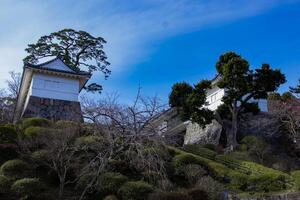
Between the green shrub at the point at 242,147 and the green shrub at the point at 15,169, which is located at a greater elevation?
the green shrub at the point at 242,147

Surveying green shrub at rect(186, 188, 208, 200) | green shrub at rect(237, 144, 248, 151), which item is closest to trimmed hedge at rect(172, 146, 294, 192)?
green shrub at rect(186, 188, 208, 200)

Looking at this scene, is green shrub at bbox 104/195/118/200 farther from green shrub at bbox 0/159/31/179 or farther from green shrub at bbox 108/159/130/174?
green shrub at bbox 0/159/31/179

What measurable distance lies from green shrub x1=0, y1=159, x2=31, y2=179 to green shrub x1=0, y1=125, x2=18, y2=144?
268 cm

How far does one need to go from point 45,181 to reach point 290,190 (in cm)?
983

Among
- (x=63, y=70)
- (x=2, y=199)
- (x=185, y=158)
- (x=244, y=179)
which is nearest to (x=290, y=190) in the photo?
(x=244, y=179)

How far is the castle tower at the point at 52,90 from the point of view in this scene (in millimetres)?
25016

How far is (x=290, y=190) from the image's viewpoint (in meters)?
16.7

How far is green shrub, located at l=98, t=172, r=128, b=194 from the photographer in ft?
48.3

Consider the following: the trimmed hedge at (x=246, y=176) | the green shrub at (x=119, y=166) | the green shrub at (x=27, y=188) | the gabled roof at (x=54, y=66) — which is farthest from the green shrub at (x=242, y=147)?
the green shrub at (x=27, y=188)

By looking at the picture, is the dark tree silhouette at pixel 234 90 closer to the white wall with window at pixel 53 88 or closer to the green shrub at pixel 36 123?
the white wall with window at pixel 53 88

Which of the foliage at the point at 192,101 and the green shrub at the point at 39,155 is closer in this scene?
the green shrub at the point at 39,155

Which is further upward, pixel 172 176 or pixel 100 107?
pixel 100 107

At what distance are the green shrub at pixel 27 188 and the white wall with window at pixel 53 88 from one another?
1216 cm

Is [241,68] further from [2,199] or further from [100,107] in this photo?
[2,199]
